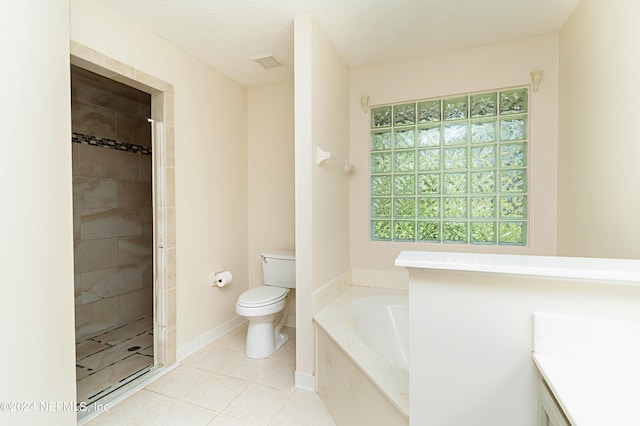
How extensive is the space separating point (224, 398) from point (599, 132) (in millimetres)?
2544

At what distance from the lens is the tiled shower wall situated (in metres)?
2.66

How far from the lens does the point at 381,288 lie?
2576 millimetres

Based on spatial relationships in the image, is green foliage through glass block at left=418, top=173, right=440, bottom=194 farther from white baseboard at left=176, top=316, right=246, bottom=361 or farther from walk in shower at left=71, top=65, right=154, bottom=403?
walk in shower at left=71, top=65, right=154, bottom=403

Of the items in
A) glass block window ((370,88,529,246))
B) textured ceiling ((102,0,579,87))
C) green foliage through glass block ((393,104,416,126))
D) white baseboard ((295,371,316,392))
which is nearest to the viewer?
textured ceiling ((102,0,579,87))

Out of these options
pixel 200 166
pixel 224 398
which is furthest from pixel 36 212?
pixel 224 398

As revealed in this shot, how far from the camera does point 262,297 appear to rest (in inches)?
92.0

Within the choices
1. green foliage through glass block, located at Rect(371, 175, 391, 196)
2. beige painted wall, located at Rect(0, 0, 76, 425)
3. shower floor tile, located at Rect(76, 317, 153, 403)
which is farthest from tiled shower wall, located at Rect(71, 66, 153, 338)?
green foliage through glass block, located at Rect(371, 175, 391, 196)

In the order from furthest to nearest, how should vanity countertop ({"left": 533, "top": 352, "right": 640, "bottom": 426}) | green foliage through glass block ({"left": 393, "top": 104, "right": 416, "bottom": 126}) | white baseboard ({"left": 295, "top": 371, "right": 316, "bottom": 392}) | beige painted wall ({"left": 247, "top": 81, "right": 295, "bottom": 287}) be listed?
beige painted wall ({"left": 247, "top": 81, "right": 295, "bottom": 287}) → green foliage through glass block ({"left": 393, "top": 104, "right": 416, "bottom": 126}) → white baseboard ({"left": 295, "top": 371, "right": 316, "bottom": 392}) → vanity countertop ({"left": 533, "top": 352, "right": 640, "bottom": 426})

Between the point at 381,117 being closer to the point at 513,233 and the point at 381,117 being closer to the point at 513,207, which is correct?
the point at 513,207

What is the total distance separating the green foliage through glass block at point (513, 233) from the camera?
225 cm

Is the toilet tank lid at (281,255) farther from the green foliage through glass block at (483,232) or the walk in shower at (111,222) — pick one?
the green foliage through glass block at (483,232)

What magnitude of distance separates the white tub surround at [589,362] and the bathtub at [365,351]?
530 millimetres

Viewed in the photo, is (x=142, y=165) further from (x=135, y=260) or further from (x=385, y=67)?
(x=385, y=67)

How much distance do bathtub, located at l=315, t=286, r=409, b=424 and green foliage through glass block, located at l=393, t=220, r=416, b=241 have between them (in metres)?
0.45
